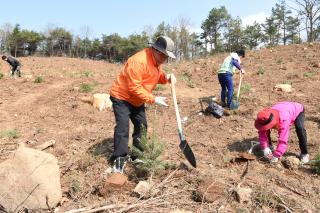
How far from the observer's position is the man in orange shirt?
14.6 feet

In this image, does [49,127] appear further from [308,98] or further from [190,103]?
[308,98]

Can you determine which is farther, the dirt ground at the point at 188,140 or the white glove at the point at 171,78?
the white glove at the point at 171,78

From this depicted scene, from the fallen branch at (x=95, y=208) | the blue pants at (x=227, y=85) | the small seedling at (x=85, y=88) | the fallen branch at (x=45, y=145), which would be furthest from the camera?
the small seedling at (x=85, y=88)

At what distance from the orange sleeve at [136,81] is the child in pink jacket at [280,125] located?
1559mm

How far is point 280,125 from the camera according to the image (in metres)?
5.05

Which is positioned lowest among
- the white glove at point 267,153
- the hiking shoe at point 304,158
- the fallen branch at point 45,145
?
the hiking shoe at point 304,158

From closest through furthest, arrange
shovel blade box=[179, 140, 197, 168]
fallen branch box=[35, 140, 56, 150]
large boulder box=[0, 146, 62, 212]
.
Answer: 1. large boulder box=[0, 146, 62, 212]
2. shovel blade box=[179, 140, 197, 168]
3. fallen branch box=[35, 140, 56, 150]

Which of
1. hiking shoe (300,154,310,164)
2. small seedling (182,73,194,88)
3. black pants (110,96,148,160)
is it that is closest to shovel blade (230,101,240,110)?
hiking shoe (300,154,310,164)

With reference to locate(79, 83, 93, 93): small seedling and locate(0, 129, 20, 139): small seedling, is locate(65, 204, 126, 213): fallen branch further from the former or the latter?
locate(79, 83, 93, 93): small seedling

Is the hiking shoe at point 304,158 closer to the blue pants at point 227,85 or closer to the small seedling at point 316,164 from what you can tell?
the small seedling at point 316,164

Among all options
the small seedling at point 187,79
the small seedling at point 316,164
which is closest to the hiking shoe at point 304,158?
the small seedling at point 316,164

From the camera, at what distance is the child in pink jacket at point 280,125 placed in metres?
4.99

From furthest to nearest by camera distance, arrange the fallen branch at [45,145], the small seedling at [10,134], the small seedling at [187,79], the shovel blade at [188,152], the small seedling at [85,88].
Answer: the small seedling at [187,79] → the small seedling at [85,88] → the small seedling at [10,134] → the fallen branch at [45,145] → the shovel blade at [188,152]

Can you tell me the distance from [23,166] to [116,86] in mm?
1416
